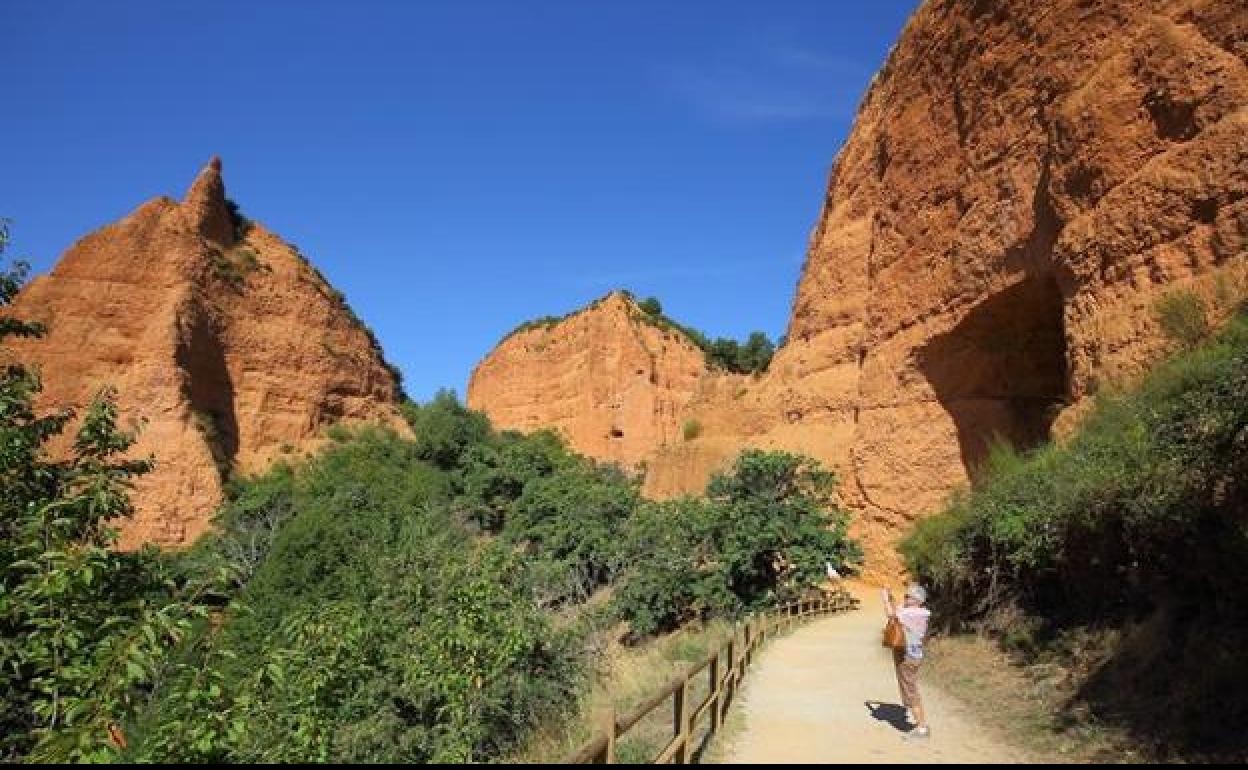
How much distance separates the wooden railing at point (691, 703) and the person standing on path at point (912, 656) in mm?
1861

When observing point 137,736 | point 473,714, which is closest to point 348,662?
point 473,714

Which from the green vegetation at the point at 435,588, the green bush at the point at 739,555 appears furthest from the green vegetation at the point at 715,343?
the green bush at the point at 739,555

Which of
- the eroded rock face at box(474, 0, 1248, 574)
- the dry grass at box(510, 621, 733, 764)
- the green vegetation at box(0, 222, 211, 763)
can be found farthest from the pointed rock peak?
the green vegetation at box(0, 222, 211, 763)

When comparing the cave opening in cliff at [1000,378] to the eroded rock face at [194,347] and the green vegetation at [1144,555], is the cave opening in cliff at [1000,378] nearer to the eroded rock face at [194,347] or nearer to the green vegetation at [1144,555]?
the green vegetation at [1144,555]

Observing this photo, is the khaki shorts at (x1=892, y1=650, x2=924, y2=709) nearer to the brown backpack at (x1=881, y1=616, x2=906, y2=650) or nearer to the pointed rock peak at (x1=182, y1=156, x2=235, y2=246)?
the brown backpack at (x1=881, y1=616, x2=906, y2=650)

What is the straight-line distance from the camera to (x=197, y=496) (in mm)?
39438

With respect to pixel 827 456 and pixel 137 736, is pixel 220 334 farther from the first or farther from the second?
pixel 137 736

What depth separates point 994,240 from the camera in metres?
22.2

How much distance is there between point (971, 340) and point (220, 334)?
130 ft

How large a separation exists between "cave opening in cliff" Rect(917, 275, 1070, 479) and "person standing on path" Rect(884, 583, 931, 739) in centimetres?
1625

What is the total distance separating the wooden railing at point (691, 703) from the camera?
512 centimetres

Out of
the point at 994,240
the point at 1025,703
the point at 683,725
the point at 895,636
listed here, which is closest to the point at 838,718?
the point at 895,636

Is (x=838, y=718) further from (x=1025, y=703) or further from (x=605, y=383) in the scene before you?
(x=605, y=383)

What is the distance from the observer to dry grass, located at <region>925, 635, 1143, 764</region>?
6.81 m
